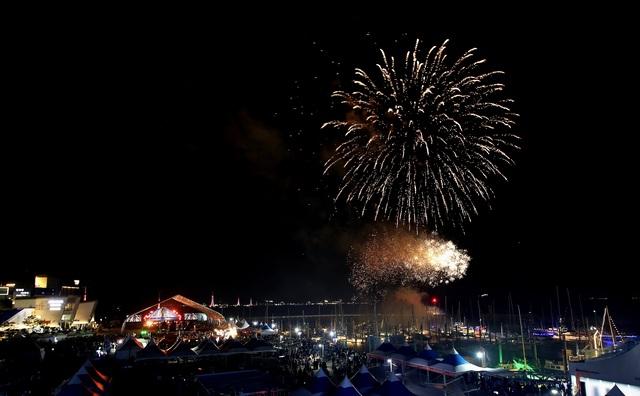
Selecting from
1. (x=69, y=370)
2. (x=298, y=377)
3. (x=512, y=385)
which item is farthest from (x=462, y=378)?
(x=69, y=370)

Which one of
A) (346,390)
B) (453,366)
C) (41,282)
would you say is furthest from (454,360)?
(41,282)

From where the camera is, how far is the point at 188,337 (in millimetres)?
43188

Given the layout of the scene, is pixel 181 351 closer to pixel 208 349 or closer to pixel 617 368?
pixel 208 349

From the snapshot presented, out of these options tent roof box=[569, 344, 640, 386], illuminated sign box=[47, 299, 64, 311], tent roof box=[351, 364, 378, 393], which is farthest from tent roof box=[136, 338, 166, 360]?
illuminated sign box=[47, 299, 64, 311]

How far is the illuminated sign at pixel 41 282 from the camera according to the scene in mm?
64062

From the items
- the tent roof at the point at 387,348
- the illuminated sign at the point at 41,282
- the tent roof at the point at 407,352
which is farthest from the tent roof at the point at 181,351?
the illuminated sign at the point at 41,282

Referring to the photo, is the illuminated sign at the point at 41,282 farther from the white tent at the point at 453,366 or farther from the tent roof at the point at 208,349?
the white tent at the point at 453,366

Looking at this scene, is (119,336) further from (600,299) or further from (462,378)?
(600,299)

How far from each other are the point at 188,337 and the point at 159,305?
286 inches

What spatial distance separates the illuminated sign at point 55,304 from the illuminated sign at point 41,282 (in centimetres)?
896

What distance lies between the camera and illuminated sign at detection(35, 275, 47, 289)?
64.1 meters

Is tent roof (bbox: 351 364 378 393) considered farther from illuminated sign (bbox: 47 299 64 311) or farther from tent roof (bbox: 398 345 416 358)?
illuminated sign (bbox: 47 299 64 311)

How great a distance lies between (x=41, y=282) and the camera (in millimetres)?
64812

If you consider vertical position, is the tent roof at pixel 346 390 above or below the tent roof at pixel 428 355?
above
